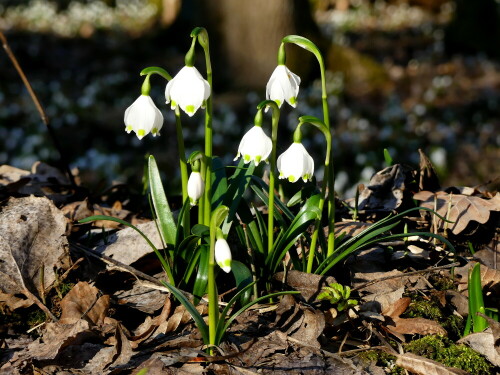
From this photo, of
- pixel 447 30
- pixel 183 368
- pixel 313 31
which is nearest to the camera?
pixel 183 368

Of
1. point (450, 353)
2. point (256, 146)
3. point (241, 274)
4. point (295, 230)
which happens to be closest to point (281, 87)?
point (256, 146)

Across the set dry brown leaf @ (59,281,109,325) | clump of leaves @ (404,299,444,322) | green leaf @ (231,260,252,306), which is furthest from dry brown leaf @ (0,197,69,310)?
clump of leaves @ (404,299,444,322)

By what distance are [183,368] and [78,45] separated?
11.1m

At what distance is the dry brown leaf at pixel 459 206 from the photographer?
230 centimetres

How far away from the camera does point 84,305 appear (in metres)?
1.92

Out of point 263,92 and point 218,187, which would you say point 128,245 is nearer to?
point 218,187

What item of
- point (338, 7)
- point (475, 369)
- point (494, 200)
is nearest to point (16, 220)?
point (475, 369)

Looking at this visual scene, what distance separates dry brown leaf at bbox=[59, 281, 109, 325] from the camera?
1.88 metres

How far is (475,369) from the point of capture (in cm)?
177

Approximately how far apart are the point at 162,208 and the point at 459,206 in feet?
3.53

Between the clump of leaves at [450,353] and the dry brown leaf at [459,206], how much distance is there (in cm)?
56

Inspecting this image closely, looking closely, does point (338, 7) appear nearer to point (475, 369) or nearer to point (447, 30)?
point (447, 30)

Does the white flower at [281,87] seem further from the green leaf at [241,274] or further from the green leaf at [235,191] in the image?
the green leaf at [241,274]

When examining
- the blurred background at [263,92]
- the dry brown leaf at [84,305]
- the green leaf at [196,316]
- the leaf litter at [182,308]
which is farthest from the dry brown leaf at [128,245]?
the blurred background at [263,92]
